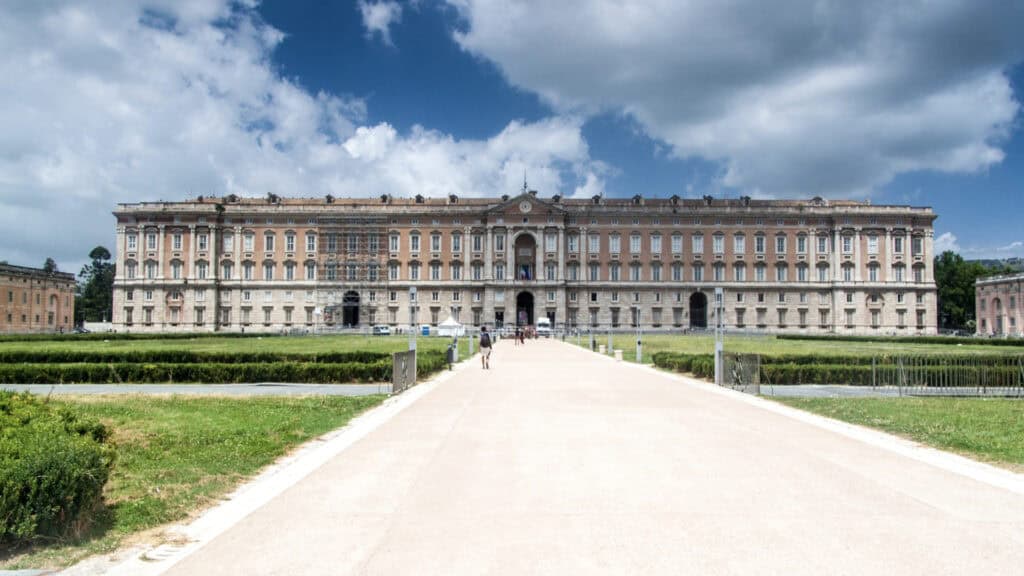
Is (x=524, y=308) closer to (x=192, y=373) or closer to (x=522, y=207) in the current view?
(x=522, y=207)

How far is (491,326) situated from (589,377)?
62054 millimetres

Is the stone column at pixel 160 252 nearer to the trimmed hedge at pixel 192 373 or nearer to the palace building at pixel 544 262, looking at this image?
the palace building at pixel 544 262

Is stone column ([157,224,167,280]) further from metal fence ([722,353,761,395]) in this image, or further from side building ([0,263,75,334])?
metal fence ([722,353,761,395])

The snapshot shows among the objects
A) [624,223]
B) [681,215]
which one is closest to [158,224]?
[624,223]

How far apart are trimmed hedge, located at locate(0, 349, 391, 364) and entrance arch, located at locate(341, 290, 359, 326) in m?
63.0

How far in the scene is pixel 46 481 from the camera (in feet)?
21.1

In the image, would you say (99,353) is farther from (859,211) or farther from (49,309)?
(859,211)

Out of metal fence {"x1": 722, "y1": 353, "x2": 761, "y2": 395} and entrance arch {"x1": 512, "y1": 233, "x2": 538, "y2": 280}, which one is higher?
entrance arch {"x1": 512, "y1": 233, "x2": 538, "y2": 280}

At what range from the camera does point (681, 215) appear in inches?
3585

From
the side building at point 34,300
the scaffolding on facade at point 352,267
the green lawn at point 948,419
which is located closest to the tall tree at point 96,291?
the side building at point 34,300

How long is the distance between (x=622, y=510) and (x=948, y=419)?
1071 cm

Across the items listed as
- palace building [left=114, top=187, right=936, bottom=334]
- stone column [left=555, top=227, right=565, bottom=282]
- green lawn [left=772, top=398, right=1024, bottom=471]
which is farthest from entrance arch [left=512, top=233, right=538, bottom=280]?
green lawn [left=772, top=398, right=1024, bottom=471]

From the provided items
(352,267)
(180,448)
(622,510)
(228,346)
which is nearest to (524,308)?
(352,267)

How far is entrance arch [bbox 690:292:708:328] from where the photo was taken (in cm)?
9175
